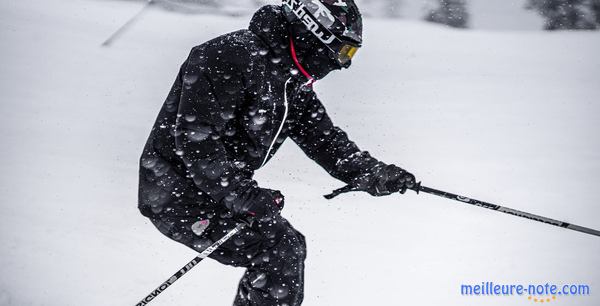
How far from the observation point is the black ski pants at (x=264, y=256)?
9.10 ft

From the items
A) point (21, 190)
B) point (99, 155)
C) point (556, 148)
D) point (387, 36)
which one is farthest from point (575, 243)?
point (21, 190)

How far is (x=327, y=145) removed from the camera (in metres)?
3.33

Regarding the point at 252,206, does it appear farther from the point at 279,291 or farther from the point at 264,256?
the point at 279,291

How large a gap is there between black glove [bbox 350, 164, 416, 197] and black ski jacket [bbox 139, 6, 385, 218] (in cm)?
45

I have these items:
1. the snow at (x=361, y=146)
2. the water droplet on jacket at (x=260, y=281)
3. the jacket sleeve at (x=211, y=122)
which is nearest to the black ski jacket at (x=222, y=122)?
the jacket sleeve at (x=211, y=122)

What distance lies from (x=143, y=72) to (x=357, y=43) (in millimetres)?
4869

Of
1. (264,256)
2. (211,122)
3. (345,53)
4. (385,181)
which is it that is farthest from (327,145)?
(211,122)

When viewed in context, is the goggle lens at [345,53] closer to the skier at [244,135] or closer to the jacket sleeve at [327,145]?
the skier at [244,135]

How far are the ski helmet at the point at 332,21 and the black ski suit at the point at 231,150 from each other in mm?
83

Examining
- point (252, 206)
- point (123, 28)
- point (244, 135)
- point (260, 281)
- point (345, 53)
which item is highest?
point (345, 53)

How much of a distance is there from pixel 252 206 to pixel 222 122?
13.7 inches

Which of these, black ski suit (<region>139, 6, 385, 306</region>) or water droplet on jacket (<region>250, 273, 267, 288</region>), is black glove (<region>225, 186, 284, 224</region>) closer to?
black ski suit (<region>139, 6, 385, 306</region>)

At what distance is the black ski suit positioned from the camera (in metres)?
2.58

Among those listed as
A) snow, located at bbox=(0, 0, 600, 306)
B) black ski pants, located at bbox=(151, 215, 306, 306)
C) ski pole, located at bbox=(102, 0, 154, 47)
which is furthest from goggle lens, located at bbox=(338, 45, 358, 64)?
ski pole, located at bbox=(102, 0, 154, 47)
